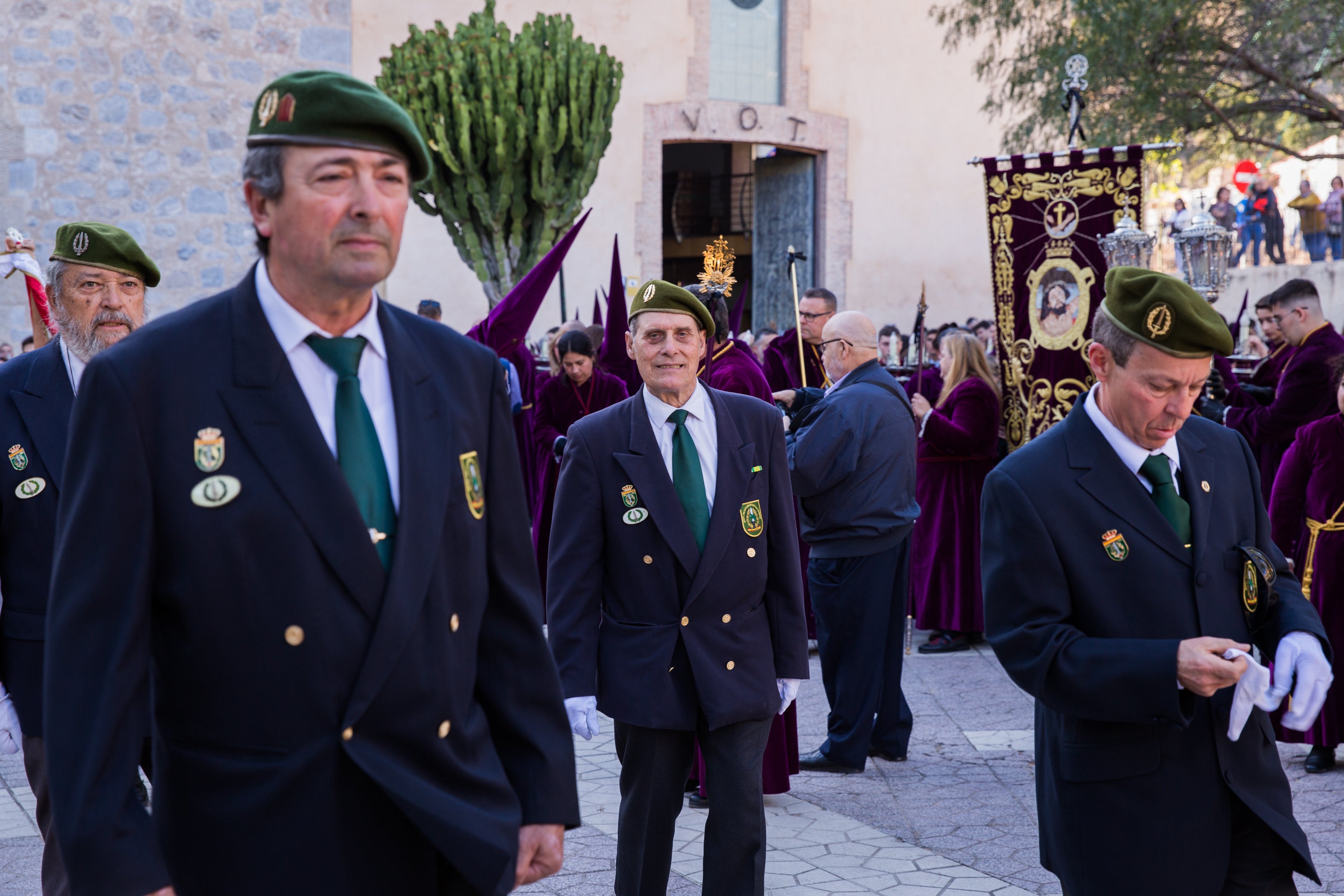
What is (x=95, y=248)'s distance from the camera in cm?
392

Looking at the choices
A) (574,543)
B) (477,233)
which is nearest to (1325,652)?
(574,543)

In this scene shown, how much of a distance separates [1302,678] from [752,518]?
1696 millimetres

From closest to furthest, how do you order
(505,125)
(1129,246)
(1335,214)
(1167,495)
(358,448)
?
(358,448), (1167,495), (1129,246), (505,125), (1335,214)

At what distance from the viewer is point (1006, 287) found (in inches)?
338

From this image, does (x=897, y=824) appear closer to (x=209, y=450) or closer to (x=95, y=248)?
(x=95, y=248)

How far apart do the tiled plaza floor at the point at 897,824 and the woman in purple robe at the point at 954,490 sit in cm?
173

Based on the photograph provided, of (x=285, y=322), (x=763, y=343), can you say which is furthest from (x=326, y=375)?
(x=763, y=343)

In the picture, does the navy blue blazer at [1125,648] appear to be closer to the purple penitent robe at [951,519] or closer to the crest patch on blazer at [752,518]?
the crest patch on blazer at [752,518]

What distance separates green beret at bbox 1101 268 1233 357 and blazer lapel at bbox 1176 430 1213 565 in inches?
9.5

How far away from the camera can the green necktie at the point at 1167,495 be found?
9.76 feet

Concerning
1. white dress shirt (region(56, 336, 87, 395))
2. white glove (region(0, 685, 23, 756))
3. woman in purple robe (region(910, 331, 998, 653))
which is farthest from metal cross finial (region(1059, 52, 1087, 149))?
white glove (region(0, 685, 23, 756))

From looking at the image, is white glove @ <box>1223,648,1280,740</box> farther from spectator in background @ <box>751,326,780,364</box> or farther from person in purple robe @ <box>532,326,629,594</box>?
spectator in background @ <box>751,326,780,364</box>

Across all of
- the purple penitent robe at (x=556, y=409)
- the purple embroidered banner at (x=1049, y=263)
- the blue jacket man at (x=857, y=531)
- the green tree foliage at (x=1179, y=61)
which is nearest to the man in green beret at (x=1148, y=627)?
the blue jacket man at (x=857, y=531)

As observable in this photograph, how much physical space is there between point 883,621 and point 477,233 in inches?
459
